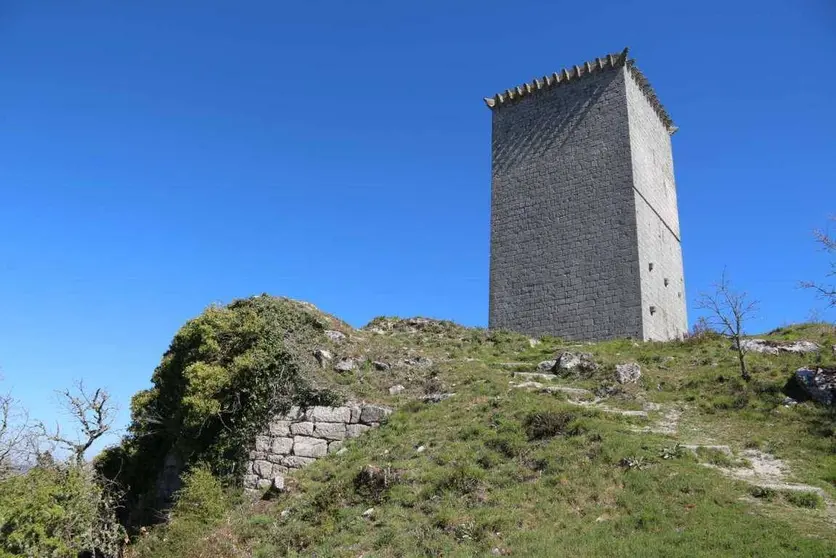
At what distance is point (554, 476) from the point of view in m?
10.4

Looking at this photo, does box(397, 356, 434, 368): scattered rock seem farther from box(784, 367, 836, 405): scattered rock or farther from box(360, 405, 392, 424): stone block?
box(784, 367, 836, 405): scattered rock

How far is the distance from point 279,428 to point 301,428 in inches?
19.3

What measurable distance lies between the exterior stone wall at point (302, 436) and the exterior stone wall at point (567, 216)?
11.1 metres

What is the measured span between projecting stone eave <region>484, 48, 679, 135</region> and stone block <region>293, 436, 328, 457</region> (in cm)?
1905

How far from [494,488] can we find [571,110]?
19.5 metres

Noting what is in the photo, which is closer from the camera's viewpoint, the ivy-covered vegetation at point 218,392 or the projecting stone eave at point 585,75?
the ivy-covered vegetation at point 218,392

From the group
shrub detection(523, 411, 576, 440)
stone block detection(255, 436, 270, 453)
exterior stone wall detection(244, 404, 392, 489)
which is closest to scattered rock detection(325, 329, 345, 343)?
exterior stone wall detection(244, 404, 392, 489)

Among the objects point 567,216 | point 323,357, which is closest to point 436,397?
point 323,357

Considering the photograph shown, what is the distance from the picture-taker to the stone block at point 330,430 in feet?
46.7

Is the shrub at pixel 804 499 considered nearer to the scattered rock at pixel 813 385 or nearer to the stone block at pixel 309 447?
the scattered rock at pixel 813 385

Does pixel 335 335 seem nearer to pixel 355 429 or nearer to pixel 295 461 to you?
pixel 355 429

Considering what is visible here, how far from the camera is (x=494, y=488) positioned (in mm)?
10508

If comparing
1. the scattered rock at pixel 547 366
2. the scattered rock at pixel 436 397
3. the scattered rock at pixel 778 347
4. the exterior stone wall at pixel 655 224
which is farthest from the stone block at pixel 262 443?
the exterior stone wall at pixel 655 224

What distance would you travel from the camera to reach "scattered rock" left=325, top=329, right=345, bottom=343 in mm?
17328
